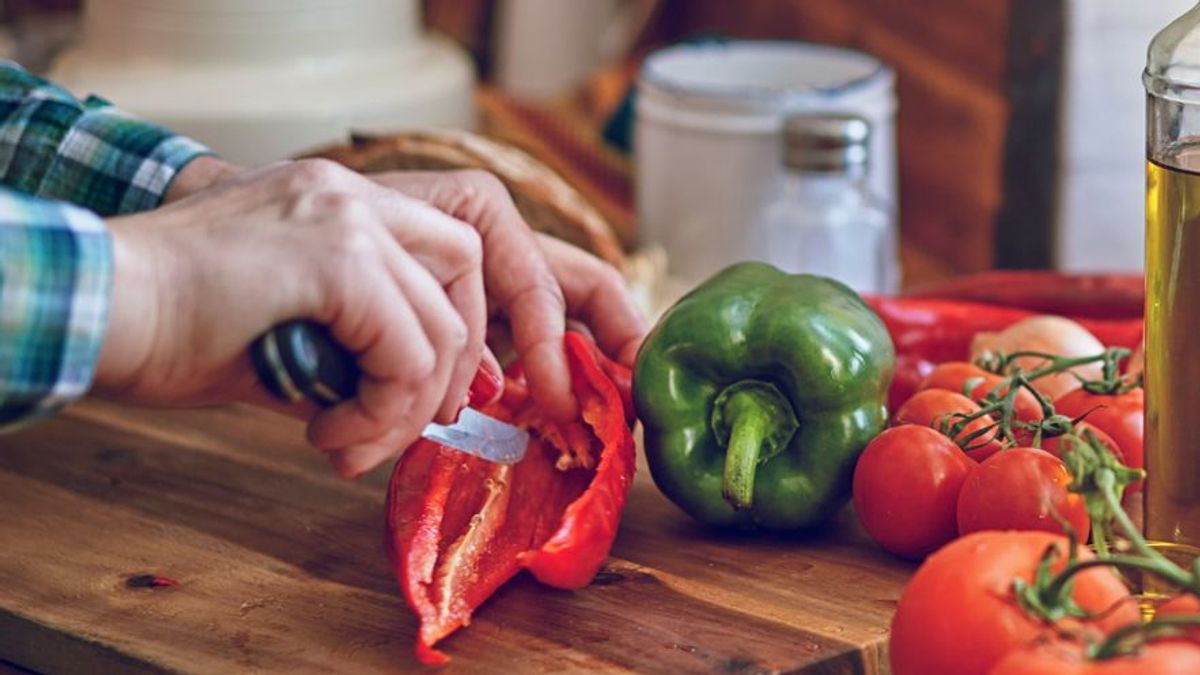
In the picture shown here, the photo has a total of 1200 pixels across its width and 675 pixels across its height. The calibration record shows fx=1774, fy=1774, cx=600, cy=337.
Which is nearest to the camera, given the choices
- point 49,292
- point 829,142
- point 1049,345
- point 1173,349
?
point 49,292

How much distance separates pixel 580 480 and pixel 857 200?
800 mm

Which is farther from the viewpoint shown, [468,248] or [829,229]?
[829,229]

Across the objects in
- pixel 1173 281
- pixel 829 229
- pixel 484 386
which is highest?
pixel 1173 281

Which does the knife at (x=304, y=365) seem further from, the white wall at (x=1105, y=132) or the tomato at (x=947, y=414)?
the white wall at (x=1105, y=132)

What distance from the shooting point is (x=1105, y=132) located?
6.66 feet

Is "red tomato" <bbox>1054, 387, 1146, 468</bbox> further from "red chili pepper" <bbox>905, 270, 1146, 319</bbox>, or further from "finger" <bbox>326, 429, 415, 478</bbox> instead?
"finger" <bbox>326, 429, 415, 478</bbox>

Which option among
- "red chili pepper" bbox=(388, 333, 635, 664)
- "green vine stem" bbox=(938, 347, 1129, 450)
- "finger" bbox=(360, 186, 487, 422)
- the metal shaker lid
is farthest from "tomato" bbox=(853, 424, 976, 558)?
the metal shaker lid

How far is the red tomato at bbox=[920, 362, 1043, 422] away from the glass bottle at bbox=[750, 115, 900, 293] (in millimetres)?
579

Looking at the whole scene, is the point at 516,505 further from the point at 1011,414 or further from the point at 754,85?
the point at 754,85

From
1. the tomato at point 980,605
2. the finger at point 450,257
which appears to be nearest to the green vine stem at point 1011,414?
the tomato at point 980,605

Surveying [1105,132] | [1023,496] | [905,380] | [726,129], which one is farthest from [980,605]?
[1105,132]

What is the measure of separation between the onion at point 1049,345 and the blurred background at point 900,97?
624 mm

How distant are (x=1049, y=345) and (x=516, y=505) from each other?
1.55ft

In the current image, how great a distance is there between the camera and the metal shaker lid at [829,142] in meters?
1.81
